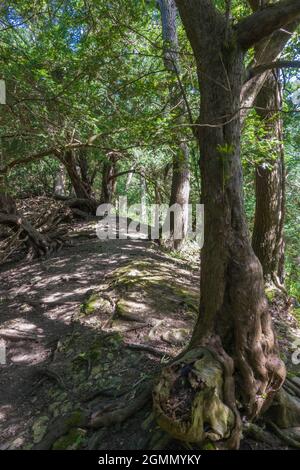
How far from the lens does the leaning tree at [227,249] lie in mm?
2604

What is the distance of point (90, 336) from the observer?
4.21m

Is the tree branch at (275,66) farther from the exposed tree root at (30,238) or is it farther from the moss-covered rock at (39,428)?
the exposed tree root at (30,238)

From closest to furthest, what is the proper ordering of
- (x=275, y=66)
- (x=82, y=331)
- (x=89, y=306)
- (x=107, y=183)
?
(x=275, y=66) < (x=82, y=331) < (x=89, y=306) < (x=107, y=183)

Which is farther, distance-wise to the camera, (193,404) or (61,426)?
(61,426)

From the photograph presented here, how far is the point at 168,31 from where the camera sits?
710 centimetres

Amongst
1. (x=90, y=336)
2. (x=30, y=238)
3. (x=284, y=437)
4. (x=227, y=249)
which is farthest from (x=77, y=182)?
(x=284, y=437)

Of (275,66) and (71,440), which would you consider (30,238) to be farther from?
(275,66)

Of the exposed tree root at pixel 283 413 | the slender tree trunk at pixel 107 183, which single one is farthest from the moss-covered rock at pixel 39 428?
the slender tree trunk at pixel 107 183

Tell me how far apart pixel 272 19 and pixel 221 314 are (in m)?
2.13

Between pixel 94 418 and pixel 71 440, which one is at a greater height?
pixel 94 418

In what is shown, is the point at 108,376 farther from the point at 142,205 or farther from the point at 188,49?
the point at 142,205

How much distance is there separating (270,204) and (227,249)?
3.49 meters

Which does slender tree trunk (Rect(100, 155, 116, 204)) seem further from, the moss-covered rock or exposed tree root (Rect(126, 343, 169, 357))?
the moss-covered rock

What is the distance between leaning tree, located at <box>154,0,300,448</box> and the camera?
2604mm
